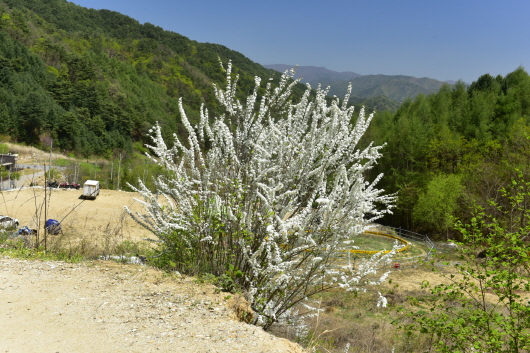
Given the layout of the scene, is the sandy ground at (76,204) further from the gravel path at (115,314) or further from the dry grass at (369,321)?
the gravel path at (115,314)

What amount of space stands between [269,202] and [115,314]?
6.47 ft

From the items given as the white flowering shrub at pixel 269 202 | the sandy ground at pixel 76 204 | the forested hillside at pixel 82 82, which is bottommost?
the sandy ground at pixel 76 204

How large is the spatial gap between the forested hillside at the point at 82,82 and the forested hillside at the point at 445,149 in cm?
1740

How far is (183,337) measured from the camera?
10.5 feet

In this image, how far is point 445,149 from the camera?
30.9 m

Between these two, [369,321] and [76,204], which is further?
[76,204]

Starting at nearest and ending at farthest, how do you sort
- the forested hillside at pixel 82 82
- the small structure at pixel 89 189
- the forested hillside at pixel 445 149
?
the small structure at pixel 89 189 < the forested hillside at pixel 445 149 < the forested hillside at pixel 82 82

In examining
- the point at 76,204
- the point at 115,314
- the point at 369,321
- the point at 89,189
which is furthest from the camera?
the point at 89,189

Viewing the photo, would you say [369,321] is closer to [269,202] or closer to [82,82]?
[269,202]

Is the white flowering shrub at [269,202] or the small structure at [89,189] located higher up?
the white flowering shrub at [269,202]

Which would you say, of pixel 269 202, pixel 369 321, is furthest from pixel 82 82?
pixel 269 202

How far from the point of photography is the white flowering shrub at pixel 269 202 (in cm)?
386

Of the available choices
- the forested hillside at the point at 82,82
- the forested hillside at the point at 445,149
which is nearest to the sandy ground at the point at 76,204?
the forested hillside at the point at 82,82

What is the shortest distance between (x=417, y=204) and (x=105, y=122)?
60.0 m
